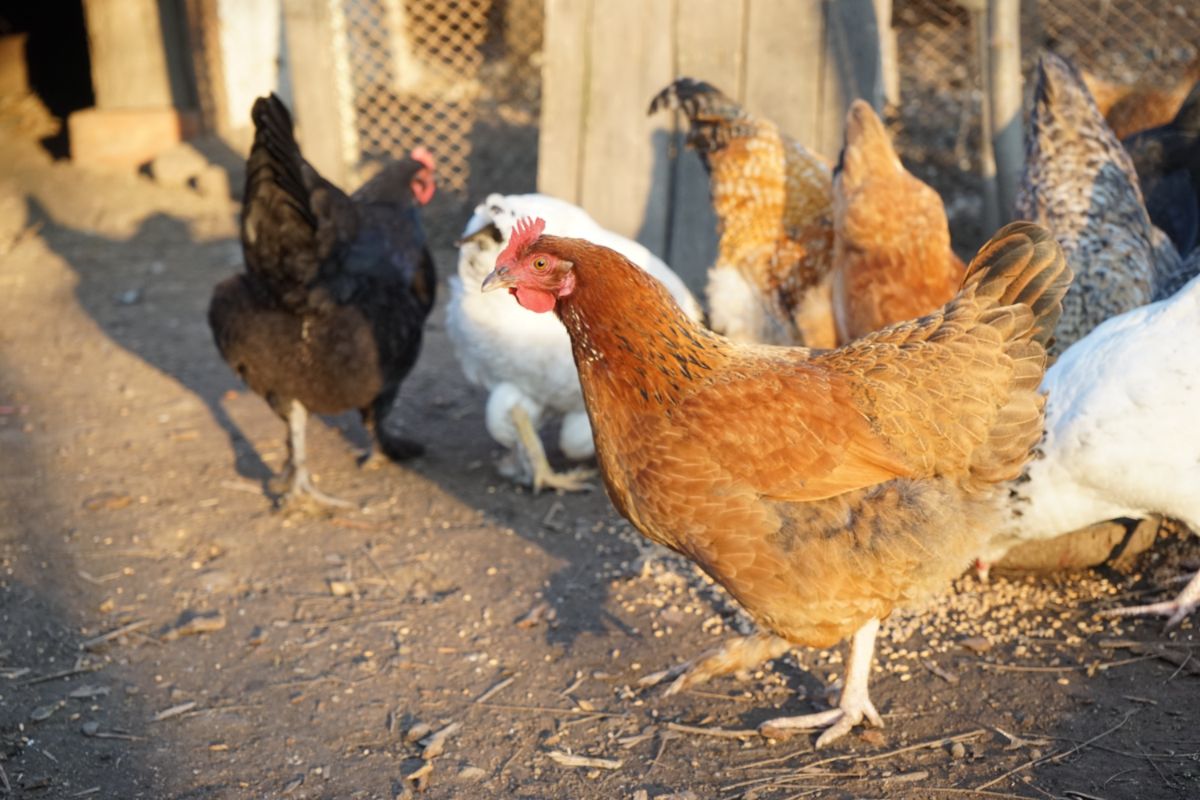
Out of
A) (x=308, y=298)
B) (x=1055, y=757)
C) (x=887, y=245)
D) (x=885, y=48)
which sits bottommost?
(x=1055, y=757)

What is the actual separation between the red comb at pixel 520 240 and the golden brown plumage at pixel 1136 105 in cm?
399

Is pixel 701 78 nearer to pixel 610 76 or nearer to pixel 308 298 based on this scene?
pixel 610 76

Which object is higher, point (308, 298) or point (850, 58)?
point (850, 58)

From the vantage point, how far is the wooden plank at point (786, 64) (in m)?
5.57

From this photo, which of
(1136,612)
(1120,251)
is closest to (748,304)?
(1120,251)

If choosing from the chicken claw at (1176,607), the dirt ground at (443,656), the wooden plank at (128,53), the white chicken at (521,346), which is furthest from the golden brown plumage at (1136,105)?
the wooden plank at (128,53)

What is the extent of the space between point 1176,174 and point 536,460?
10.7 feet

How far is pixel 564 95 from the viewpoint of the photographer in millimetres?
6039


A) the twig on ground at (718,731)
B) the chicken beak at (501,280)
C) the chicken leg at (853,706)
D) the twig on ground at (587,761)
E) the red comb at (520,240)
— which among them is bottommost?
the twig on ground at (587,761)

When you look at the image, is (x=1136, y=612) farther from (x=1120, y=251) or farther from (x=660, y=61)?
(x=660, y=61)

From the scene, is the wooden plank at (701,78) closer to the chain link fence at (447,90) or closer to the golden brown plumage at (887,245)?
the golden brown plumage at (887,245)

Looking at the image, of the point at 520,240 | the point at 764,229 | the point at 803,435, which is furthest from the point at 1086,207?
the point at 520,240

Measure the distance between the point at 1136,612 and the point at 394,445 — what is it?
303cm

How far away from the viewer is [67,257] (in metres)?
7.39
